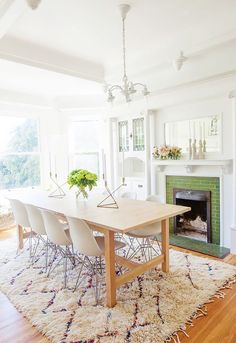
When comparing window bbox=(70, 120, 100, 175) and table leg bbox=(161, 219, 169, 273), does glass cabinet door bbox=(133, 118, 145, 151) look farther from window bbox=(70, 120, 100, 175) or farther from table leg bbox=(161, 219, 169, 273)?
table leg bbox=(161, 219, 169, 273)

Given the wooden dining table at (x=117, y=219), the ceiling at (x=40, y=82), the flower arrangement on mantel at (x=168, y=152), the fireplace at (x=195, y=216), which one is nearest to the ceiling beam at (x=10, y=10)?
the ceiling at (x=40, y=82)

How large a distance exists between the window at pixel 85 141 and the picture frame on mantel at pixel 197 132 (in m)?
1.95

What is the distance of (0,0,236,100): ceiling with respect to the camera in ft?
8.63

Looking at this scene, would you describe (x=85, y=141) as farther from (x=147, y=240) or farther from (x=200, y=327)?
(x=200, y=327)

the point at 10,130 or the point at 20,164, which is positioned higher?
the point at 10,130

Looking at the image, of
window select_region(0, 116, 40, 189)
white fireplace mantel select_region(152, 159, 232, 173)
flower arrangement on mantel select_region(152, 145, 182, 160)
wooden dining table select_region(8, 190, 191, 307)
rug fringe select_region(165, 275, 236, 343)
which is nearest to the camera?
rug fringe select_region(165, 275, 236, 343)

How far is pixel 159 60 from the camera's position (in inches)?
148

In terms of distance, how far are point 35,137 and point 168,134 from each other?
295 centimetres

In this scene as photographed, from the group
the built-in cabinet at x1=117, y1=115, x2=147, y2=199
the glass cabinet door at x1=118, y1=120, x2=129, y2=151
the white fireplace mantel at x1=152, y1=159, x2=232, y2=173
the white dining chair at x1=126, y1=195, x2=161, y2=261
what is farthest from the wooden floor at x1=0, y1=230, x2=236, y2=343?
the glass cabinet door at x1=118, y1=120, x2=129, y2=151

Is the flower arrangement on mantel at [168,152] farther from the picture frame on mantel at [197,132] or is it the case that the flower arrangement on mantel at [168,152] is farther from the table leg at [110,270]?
the table leg at [110,270]

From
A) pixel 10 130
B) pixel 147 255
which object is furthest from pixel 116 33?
pixel 10 130

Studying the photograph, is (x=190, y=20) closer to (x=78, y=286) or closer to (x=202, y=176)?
(x=202, y=176)

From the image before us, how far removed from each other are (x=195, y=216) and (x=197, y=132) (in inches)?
54.9

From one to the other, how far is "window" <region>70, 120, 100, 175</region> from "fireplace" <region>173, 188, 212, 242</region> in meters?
2.26
